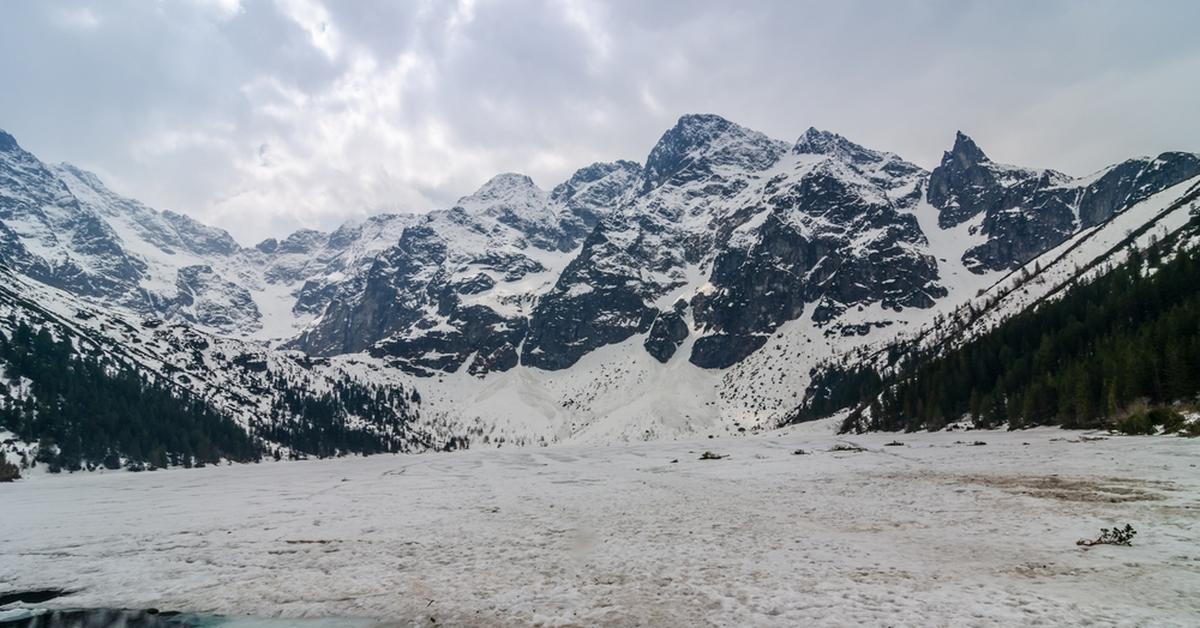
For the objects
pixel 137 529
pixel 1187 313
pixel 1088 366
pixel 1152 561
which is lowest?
pixel 137 529

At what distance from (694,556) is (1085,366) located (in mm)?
96645

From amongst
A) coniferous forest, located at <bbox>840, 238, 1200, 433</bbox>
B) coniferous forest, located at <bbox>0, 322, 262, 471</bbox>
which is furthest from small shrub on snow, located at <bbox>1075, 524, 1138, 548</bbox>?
coniferous forest, located at <bbox>0, 322, 262, 471</bbox>

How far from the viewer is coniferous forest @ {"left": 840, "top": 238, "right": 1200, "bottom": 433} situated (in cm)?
6869

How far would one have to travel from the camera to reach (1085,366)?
86.4m

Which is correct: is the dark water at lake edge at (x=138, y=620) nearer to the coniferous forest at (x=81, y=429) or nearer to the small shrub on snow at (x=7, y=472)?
the small shrub on snow at (x=7, y=472)

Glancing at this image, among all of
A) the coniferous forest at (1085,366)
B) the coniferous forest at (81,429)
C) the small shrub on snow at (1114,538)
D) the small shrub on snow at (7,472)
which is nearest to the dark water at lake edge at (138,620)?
the small shrub on snow at (1114,538)

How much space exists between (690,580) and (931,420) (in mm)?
127723

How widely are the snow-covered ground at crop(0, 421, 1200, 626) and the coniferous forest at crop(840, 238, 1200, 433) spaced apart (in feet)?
142

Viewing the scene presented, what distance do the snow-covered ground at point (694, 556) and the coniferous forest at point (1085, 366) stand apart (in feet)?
142

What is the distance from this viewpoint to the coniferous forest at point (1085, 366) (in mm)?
68688

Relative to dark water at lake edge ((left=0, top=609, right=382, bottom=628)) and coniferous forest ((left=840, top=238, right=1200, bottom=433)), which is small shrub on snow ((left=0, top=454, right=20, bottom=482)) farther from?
coniferous forest ((left=840, top=238, right=1200, bottom=433))

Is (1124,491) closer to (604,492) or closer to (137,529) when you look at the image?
(604,492)

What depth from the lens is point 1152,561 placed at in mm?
13273

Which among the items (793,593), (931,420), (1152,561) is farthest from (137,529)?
(931,420)
